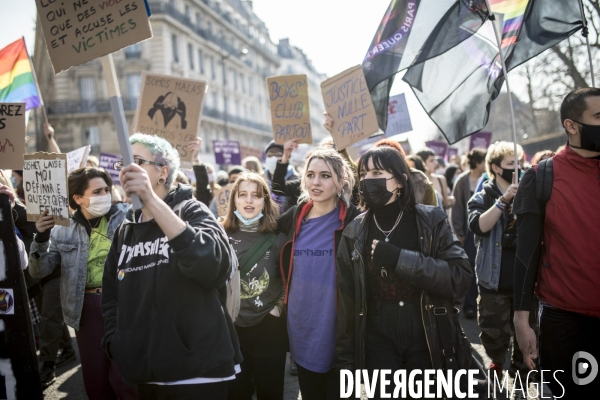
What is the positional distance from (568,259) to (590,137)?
63 cm

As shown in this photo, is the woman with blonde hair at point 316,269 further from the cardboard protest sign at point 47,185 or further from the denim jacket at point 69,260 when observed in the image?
the cardboard protest sign at point 47,185

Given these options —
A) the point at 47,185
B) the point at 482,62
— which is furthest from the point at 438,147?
the point at 47,185

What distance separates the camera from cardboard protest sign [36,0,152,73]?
7.39 feet

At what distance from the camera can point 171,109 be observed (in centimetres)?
482

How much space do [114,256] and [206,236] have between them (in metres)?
0.80

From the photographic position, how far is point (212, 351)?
224cm

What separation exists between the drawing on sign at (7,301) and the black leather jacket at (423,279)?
6.32 feet

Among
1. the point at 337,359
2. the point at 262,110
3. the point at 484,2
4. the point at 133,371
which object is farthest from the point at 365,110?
the point at 262,110

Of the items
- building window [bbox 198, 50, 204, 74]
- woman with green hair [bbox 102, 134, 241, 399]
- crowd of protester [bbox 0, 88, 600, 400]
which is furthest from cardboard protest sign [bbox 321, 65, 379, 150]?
building window [bbox 198, 50, 204, 74]

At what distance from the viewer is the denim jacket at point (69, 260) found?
357 cm

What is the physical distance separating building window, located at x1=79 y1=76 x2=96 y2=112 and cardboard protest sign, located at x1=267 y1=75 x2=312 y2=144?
34506 millimetres

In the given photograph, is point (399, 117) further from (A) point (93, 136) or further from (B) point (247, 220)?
(A) point (93, 136)

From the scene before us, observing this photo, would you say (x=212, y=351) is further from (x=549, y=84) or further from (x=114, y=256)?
(x=549, y=84)

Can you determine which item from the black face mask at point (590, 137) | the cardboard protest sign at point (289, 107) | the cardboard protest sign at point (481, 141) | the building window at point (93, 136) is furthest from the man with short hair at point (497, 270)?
the building window at point (93, 136)
